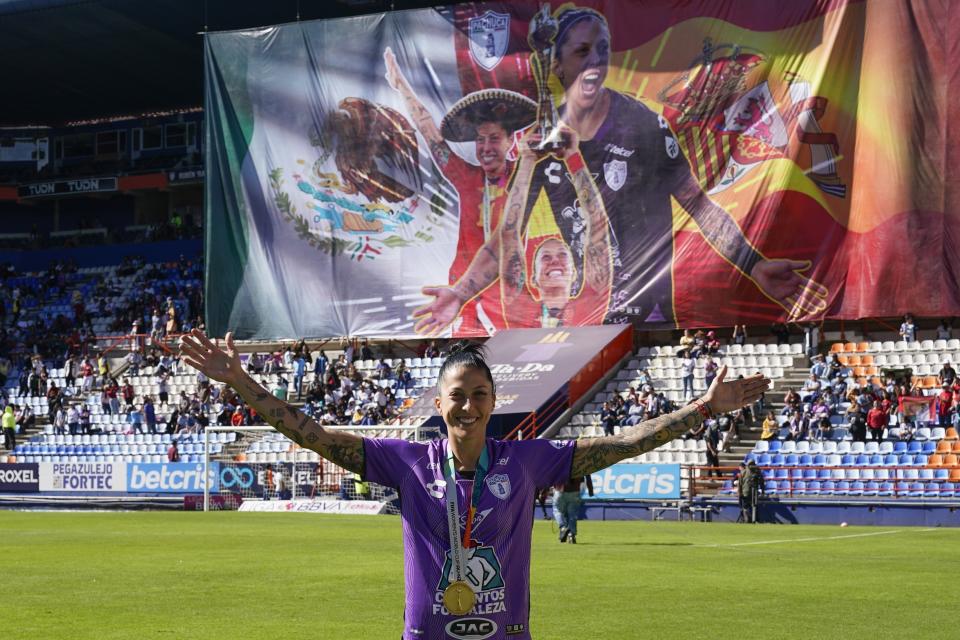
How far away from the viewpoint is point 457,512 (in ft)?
19.0

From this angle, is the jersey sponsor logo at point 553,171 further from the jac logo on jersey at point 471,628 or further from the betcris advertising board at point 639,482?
the jac logo on jersey at point 471,628

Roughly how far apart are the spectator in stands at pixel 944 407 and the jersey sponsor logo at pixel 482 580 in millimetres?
34781

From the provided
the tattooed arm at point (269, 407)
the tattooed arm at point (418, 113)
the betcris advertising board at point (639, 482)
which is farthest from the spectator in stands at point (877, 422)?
the tattooed arm at point (269, 407)

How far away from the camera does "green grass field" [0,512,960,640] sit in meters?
13.7

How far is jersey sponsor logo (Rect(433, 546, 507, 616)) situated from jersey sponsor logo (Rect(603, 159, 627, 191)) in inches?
1711

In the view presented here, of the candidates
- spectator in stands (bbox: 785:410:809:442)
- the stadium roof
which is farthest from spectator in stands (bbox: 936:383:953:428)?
the stadium roof

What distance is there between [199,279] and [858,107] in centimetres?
3375

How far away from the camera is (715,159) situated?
47031 mm

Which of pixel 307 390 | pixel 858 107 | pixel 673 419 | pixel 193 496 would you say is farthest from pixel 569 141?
pixel 673 419

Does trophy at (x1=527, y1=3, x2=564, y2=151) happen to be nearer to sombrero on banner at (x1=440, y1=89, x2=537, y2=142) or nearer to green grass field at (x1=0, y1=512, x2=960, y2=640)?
sombrero on banner at (x1=440, y1=89, x2=537, y2=142)

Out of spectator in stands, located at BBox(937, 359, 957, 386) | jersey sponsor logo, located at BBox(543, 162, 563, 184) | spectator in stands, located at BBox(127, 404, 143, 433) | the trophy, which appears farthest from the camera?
spectator in stands, located at BBox(127, 404, 143, 433)

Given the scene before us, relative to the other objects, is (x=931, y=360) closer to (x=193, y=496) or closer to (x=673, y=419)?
(x=193, y=496)

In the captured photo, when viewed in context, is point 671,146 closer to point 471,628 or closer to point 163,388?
point 163,388

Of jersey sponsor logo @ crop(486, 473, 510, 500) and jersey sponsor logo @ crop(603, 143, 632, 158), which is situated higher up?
jersey sponsor logo @ crop(603, 143, 632, 158)
